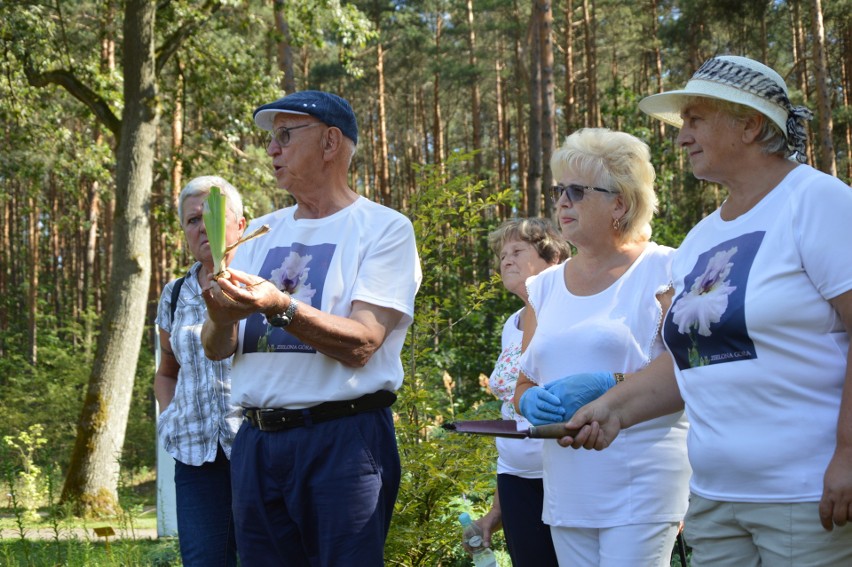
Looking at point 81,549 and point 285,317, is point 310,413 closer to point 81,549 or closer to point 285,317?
point 285,317

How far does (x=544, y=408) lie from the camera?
261cm

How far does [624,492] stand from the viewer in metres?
2.71

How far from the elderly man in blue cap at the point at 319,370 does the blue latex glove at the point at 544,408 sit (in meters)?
0.50

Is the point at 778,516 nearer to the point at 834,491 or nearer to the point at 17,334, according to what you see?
the point at 834,491

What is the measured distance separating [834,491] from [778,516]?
17 cm

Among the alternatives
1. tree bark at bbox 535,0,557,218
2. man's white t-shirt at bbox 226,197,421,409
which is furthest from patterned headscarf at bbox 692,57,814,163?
tree bark at bbox 535,0,557,218

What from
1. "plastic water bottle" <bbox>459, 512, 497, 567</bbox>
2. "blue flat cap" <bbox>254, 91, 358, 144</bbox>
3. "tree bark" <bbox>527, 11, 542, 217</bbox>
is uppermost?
"tree bark" <bbox>527, 11, 542, 217</bbox>

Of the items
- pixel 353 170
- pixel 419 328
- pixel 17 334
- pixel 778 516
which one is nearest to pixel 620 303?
pixel 778 516

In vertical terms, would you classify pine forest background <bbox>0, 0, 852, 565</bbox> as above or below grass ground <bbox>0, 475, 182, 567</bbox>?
above

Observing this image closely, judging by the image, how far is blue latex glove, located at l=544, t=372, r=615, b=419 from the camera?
266 cm

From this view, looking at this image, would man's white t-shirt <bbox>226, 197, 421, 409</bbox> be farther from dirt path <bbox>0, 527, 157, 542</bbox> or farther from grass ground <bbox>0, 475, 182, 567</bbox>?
dirt path <bbox>0, 527, 157, 542</bbox>

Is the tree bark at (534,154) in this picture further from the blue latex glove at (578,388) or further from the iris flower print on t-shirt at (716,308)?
the iris flower print on t-shirt at (716,308)

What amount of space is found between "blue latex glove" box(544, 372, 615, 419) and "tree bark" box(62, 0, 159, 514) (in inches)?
365

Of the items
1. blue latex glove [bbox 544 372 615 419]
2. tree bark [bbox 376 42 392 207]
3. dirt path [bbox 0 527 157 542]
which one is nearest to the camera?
blue latex glove [bbox 544 372 615 419]
